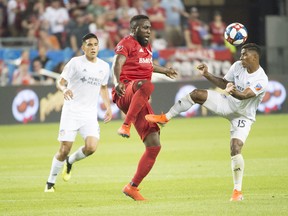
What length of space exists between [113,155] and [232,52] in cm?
1084

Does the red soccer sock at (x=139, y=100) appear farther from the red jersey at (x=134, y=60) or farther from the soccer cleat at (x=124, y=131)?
the red jersey at (x=134, y=60)

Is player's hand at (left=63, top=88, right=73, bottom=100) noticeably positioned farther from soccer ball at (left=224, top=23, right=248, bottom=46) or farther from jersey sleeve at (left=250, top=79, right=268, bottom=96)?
jersey sleeve at (left=250, top=79, right=268, bottom=96)

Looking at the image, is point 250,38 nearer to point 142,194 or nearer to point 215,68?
point 215,68

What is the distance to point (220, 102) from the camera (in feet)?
38.3

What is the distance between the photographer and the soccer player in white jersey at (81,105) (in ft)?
42.3

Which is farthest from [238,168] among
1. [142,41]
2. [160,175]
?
[160,175]

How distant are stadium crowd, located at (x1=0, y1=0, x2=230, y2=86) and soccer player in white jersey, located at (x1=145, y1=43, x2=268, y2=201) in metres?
15.0

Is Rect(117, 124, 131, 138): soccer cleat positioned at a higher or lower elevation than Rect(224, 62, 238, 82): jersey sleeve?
lower

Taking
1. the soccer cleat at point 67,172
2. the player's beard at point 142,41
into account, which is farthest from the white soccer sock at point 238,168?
the soccer cleat at point 67,172

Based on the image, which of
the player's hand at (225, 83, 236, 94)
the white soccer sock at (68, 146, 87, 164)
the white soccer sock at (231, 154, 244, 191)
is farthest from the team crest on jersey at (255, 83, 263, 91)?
the white soccer sock at (68, 146, 87, 164)

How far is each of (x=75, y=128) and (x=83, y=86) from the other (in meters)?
0.62

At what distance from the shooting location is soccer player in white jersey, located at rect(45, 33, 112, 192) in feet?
42.3

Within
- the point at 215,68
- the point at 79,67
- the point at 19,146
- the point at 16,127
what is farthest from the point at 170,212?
the point at 215,68

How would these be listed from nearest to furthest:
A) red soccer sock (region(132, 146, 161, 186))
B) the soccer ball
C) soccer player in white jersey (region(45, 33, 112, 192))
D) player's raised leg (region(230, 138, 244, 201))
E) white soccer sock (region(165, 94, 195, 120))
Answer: player's raised leg (region(230, 138, 244, 201)), white soccer sock (region(165, 94, 195, 120)), red soccer sock (region(132, 146, 161, 186)), the soccer ball, soccer player in white jersey (region(45, 33, 112, 192))
